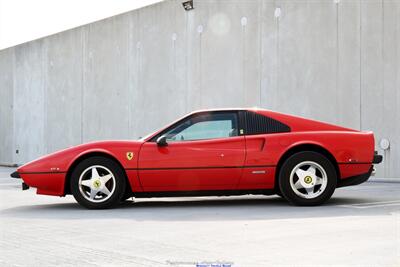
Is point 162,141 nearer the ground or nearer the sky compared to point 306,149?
nearer the sky

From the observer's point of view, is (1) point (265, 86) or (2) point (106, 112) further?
(2) point (106, 112)

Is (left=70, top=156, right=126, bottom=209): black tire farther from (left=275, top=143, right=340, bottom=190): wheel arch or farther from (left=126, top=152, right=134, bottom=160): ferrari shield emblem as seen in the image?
(left=275, top=143, right=340, bottom=190): wheel arch

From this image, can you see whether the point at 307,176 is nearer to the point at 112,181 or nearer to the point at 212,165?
the point at 212,165

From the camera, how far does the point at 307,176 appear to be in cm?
707

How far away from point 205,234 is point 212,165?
6.65ft

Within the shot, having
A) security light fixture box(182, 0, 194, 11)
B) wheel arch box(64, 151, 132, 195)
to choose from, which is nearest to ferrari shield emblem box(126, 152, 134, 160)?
wheel arch box(64, 151, 132, 195)

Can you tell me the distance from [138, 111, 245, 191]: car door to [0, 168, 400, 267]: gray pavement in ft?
1.01

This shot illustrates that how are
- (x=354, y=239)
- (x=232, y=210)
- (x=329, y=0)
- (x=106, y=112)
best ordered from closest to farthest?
(x=354, y=239) < (x=232, y=210) < (x=329, y=0) < (x=106, y=112)

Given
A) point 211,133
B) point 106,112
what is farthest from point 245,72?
point 211,133

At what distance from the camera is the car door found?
281 inches

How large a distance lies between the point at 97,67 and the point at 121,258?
59.0 feet


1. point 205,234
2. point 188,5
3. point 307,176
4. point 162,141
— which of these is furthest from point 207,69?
point 205,234

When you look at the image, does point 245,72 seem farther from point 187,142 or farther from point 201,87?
point 187,142

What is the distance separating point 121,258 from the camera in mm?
4207
